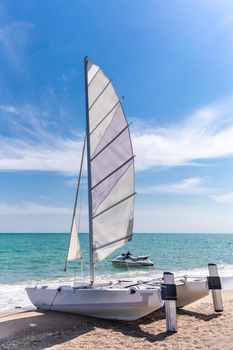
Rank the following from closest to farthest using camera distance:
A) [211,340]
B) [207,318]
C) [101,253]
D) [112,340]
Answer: [211,340]
[112,340]
[207,318]
[101,253]

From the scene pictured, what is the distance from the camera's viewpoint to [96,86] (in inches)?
354

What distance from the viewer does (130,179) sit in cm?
905

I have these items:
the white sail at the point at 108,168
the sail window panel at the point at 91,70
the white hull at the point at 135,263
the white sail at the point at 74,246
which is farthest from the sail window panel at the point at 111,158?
the white hull at the point at 135,263

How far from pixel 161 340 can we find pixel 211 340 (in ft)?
3.08

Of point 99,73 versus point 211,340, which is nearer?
point 211,340

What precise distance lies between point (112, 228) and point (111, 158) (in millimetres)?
1906

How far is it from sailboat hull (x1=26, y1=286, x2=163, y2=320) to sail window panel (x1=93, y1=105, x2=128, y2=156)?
12.3 feet

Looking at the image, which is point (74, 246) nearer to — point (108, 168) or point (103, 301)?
point (103, 301)

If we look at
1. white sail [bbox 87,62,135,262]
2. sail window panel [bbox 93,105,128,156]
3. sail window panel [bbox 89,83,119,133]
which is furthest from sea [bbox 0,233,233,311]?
sail window panel [bbox 89,83,119,133]

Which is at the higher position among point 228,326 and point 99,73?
point 99,73

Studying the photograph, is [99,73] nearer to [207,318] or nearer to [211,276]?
[211,276]

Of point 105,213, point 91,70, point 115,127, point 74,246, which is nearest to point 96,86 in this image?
point 91,70

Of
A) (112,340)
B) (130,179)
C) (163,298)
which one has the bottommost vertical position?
(112,340)

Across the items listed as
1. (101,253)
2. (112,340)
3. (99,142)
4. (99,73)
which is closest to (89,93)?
(99,73)
